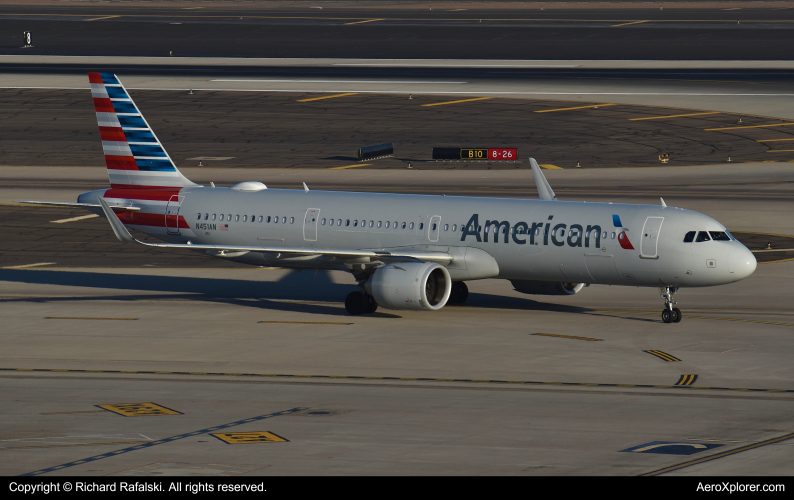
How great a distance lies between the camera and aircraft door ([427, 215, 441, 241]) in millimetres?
49938

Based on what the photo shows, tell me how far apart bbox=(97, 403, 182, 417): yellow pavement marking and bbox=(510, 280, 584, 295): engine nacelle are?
65.2 ft

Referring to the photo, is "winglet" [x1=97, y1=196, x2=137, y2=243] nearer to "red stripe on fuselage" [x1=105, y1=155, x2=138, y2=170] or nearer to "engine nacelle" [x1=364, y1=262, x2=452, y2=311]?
"red stripe on fuselage" [x1=105, y1=155, x2=138, y2=170]

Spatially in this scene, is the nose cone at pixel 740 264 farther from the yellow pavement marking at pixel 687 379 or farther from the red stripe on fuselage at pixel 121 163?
the red stripe on fuselage at pixel 121 163

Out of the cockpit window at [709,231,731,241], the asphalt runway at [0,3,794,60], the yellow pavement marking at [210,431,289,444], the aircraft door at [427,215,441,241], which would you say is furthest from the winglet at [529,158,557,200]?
the asphalt runway at [0,3,794,60]

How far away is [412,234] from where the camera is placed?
165ft

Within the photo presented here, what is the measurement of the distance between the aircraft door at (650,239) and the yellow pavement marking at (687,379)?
828 cm

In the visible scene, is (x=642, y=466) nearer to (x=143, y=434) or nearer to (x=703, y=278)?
(x=143, y=434)

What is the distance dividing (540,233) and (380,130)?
60.6m

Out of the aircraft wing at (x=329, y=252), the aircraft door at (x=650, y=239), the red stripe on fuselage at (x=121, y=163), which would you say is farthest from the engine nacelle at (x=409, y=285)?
the red stripe on fuselage at (x=121, y=163)

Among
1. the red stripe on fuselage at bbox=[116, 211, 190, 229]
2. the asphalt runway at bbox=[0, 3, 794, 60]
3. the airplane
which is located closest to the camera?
the airplane

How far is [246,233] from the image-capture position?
53531 mm

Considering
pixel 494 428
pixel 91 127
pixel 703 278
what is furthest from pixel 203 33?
pixel 494 428

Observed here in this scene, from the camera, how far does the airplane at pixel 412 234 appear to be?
151 feet
